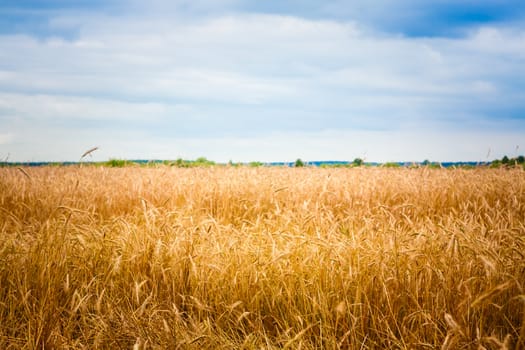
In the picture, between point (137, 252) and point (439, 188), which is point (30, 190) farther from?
point (439, 188)

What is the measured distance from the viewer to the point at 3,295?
3055 millimetres

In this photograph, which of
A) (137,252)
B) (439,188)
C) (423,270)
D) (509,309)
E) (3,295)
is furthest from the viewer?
(439,188)

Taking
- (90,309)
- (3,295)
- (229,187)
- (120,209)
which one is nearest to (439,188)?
(229,187)

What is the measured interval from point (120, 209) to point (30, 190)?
2.07 m

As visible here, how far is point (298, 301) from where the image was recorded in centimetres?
290

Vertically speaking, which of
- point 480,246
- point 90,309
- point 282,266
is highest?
point 480,246

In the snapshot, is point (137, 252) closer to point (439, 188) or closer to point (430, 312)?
point (430, 312)

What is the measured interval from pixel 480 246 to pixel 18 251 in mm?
3846

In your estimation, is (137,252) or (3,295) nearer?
(3,295)

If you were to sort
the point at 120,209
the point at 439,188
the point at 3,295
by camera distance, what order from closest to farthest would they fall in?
the point at 3,295 → the point at 120,209 → the point at 439,188

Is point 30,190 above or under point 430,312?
above

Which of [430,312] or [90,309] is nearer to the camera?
[430,312]

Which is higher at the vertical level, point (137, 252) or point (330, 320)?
point (137, 252)

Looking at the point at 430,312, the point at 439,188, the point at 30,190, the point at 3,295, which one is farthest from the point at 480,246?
the point at 30,190
